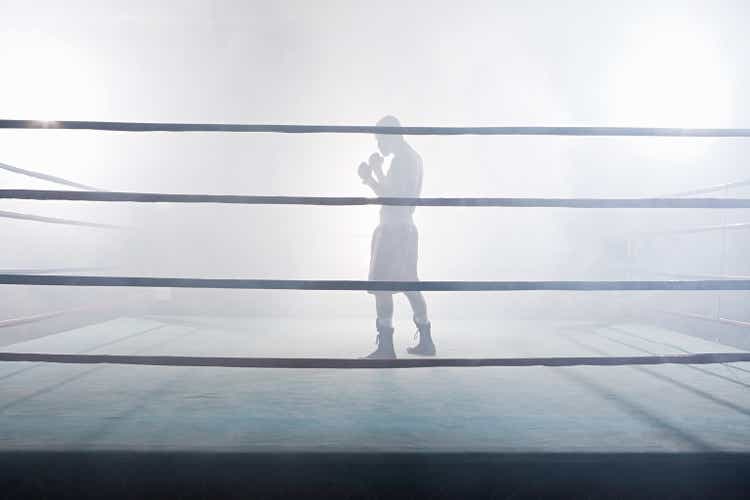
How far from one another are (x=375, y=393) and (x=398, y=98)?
24.2 feet

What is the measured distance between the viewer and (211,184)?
29.1 feet

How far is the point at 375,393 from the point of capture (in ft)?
8.06

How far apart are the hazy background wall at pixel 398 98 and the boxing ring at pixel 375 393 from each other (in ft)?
19.3

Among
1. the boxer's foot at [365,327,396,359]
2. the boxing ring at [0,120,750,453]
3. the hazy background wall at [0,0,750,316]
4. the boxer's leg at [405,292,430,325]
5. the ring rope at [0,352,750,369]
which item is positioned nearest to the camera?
the boxing ring at [0,120,750,453]

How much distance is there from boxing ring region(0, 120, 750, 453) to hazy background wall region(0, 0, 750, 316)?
5885 millimetres

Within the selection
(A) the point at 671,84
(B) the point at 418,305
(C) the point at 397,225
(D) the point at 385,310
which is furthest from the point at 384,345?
(A) the point at 671,84

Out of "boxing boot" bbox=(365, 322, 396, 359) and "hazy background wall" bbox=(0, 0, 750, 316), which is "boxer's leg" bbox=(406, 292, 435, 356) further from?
"hazy background wall" bbox=(0, 0, 750, 316)

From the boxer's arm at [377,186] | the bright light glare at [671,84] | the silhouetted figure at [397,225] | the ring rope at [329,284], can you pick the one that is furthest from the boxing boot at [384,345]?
the bright light glare at [671,84]

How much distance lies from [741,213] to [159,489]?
8.05 meters

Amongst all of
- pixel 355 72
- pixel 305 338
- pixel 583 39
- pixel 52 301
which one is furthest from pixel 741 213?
pixel 52 301

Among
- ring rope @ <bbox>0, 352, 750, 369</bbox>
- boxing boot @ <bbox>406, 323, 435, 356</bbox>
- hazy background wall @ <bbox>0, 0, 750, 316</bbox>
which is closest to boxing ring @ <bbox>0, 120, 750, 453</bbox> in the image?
ring rope @ <bbox>0, 352, 750, 369</bbox>

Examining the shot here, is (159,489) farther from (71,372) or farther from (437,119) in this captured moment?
(437,119)

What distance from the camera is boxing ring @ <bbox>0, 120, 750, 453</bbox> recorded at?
1.70 metres

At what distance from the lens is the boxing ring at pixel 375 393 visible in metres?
1.70
